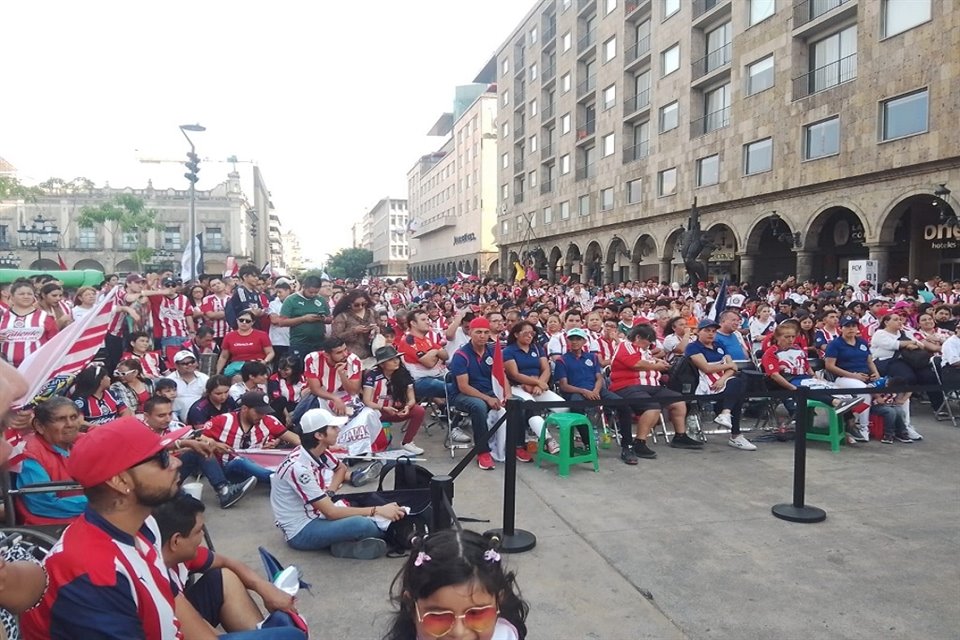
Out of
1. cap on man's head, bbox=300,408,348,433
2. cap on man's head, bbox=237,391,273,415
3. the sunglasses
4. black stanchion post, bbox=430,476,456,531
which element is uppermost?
cap on man's head, bbox=300,408,348,433

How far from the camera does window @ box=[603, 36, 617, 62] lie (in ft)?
123

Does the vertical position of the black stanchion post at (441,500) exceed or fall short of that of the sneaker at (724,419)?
it exceeds it

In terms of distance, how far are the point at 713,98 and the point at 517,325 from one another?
25.9m

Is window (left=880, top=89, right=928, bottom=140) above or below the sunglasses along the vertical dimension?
above

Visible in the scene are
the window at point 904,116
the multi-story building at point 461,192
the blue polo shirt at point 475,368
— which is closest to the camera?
the blue polo shirt at point 475,368

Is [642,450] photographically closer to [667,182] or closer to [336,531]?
[336,531]

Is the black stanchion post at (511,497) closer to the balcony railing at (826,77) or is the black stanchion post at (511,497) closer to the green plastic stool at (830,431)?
the green plastic stool at (830,431)

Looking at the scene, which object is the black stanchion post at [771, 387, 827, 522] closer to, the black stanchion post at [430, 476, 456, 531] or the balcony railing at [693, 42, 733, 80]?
the black stanchion post at [430, 476, 456, 531]

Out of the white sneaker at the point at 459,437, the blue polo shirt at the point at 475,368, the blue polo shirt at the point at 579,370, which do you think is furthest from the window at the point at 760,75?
the white sneaker at the point at 459,437

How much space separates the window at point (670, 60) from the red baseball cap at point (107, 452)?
33.3m

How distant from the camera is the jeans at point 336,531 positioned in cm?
455

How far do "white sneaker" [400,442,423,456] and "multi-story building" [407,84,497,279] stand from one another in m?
60.7

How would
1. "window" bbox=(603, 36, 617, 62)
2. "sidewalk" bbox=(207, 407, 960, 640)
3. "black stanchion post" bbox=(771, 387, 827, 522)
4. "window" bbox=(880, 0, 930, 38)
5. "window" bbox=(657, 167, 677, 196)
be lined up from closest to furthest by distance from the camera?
"sidewalk" bbox=(207, 407, 960, 640), "black stanchion post" bbox=(771, 387, 827, 522), "window" bbox=(880, 0, 930, 38), "window" bbox=(657, 167, 677, 196), "window" bbox=(603, 36, 617, 62)

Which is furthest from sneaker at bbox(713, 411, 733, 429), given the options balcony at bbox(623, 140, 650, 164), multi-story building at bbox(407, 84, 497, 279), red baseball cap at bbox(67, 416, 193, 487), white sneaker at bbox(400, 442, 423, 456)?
multi-story building at bbox(407, 84, 497, 279)
